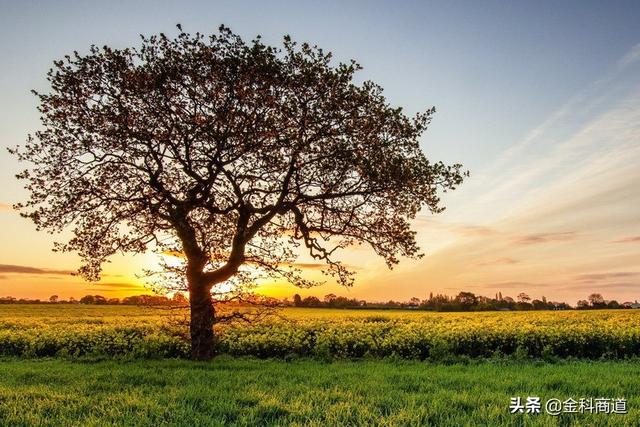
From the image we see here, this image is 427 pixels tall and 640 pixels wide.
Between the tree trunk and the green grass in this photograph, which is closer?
the green grass

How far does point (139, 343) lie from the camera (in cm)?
2348

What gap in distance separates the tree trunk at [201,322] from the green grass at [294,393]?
2.34ft

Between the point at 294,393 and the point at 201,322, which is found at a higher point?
the point at 201,322

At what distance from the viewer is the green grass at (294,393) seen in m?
10.1

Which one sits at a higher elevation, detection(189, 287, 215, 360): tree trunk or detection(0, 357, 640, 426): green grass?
detection(189, 287, 215, 360): tree trunk

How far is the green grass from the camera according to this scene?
33.1 feet

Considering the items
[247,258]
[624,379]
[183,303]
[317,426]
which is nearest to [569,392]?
[624,379]

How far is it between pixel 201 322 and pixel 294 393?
288 inches

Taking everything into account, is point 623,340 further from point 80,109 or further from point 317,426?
point 80,109

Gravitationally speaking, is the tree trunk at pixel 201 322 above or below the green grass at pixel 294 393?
above

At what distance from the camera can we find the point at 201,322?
62.4 ft

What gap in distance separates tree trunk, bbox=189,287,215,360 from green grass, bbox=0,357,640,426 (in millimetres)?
713

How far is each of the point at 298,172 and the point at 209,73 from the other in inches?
171

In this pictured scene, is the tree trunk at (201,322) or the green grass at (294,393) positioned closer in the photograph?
the green grass at (294,393)
